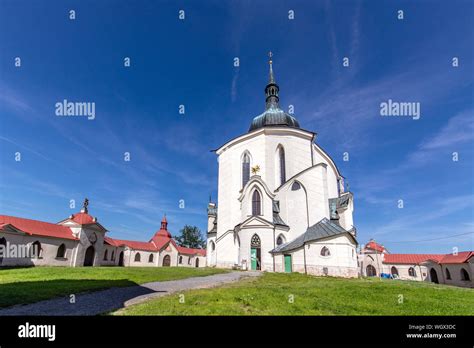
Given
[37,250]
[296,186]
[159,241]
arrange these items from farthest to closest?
1. [159,241]
2. [296,186]
3. [37,250]

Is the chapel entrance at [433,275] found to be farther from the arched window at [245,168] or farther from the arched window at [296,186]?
the arched window at [245,168]

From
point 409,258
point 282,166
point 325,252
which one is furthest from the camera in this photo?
point 409,258

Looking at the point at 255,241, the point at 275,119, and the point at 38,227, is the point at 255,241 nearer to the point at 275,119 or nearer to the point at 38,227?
the point at 275,119

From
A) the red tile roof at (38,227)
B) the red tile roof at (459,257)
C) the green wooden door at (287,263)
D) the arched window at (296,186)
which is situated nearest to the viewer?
the green wooden door at (287,263)

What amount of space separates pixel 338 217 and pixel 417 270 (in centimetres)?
3191

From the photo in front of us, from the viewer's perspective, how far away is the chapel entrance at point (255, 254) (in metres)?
24.0

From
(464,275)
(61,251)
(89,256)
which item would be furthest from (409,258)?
(61,251)

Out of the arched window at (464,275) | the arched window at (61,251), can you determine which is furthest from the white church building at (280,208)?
the arched window at (464,275)

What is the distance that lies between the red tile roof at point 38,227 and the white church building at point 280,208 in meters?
19.4

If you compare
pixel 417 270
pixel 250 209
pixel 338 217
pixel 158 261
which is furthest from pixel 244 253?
pixel 417 270

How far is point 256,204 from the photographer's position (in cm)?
2705

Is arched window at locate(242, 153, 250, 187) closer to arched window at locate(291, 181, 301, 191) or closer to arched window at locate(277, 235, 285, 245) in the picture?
arched window at locate(291, 181, 301, 191)

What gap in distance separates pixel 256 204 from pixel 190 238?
173 feet

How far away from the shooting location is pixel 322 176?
2719 cm
